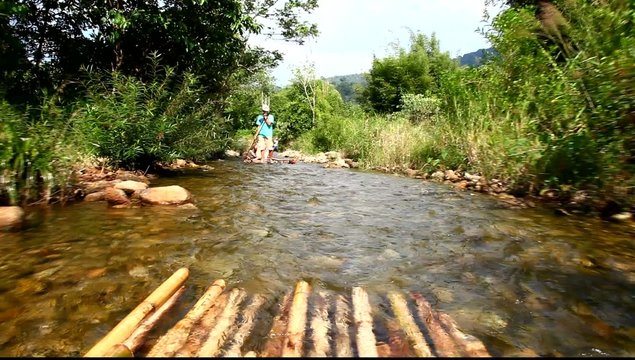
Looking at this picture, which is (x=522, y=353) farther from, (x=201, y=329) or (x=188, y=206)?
(x=188, y=206)

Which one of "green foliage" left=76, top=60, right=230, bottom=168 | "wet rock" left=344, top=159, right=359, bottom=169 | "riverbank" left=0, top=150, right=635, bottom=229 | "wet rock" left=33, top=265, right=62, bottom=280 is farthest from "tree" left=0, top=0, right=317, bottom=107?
"wet rock" left=33, top=265, right=62, bottom=280

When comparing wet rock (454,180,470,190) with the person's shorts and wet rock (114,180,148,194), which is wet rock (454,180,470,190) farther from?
the person's shorts

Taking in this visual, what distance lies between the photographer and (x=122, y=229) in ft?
14.2

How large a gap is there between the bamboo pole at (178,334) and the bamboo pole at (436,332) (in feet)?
4.13

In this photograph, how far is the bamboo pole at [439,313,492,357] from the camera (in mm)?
1956

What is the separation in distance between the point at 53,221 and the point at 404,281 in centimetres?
389

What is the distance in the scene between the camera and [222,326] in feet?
7.22

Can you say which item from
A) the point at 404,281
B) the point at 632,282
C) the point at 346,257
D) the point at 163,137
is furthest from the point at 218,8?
the point at 632,282

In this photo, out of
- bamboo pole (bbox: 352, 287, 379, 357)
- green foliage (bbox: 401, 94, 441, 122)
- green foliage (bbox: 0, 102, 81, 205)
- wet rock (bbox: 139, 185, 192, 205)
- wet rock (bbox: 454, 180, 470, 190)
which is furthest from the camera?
green foliage (bbox: 401, 94, 441, 122)

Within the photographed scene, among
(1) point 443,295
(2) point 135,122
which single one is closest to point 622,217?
(1) point 443,295

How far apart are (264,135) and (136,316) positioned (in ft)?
40.6

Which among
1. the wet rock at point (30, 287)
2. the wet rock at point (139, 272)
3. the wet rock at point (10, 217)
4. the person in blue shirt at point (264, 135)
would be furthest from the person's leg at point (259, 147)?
the wet rock at point (30, 287)

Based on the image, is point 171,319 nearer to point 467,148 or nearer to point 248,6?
point 467,148

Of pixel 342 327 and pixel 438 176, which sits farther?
pixel 438 176
